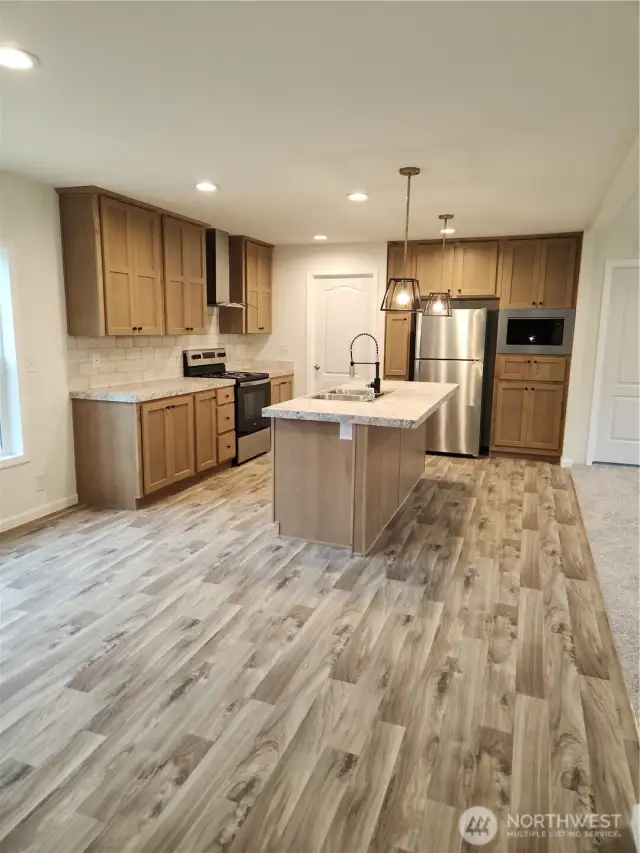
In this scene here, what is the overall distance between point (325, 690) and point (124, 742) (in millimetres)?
759

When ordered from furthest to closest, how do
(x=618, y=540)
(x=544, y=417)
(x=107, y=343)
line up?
1. (x=544, y=417)
2. (x=107, y=343)
3. (x=618, y=540)

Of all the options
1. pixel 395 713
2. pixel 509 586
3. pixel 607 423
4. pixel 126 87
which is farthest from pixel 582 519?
pixel 126 87

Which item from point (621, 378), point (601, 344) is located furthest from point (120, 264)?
point (621, 378)

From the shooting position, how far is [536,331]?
5684 millimetres

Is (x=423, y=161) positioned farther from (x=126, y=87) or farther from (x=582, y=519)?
(x=582, y=519)

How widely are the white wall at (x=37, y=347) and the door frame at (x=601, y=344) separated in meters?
5.00

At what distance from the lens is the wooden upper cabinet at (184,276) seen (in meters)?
4.81

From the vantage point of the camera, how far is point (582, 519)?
414 cm

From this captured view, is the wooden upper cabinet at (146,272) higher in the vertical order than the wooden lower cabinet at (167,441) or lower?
higher

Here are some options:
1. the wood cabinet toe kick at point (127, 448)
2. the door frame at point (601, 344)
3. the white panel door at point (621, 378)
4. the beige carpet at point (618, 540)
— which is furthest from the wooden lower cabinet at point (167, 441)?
the white panel door at point (621, 378)

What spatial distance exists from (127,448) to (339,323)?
3315 mm

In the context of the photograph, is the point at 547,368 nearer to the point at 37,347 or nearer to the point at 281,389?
the point at 281,389

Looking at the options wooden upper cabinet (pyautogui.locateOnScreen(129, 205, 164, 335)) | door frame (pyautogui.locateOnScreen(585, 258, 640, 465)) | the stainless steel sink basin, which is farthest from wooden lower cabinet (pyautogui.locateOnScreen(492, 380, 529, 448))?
wooden upper cabinet (pyautogui.locateOnScreen(129, 205, 164, 335))

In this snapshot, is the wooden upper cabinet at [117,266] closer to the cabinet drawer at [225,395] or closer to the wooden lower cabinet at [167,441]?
the wooden lower cabinet at [167,441]
